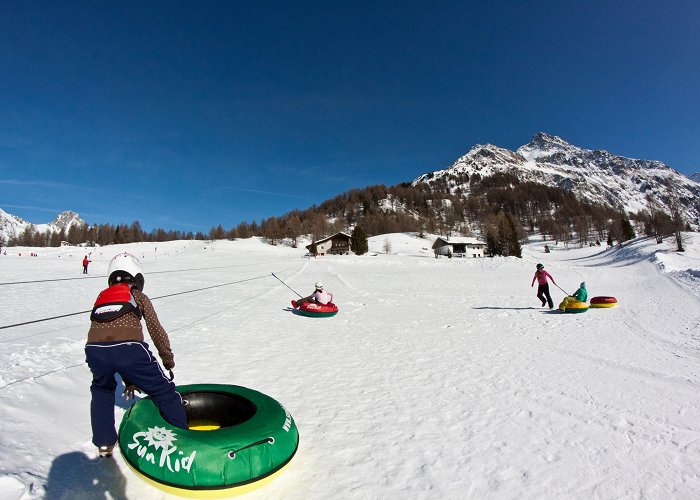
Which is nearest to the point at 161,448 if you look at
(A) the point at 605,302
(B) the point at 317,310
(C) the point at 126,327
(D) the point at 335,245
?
(C) the point at 126,327

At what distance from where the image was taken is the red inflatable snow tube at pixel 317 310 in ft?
43.4

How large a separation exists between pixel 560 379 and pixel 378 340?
178 inches

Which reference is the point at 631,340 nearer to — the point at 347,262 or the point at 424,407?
the point at 424,407

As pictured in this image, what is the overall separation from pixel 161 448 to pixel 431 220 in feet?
398

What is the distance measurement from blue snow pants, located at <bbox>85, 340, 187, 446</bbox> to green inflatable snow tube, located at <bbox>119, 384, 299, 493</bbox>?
16 centimetres

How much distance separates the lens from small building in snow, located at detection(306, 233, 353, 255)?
8862 cm

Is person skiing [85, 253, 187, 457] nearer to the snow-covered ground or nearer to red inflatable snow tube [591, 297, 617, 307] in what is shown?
the snow-covered ground

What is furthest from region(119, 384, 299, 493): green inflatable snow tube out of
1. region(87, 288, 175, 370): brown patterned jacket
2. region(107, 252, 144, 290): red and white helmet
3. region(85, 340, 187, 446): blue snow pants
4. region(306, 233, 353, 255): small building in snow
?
region(306, 233, 353, 255): small building in snow

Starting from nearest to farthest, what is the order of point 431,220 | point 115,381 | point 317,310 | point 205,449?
point 205,449
point 115,381
point 317,310
point 431,220

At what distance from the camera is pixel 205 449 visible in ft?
9.66

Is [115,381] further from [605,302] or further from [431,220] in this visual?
[431,220]

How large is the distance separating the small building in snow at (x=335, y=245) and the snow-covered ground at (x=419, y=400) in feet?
247

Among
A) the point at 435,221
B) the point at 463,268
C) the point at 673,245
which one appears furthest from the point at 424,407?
the point at 435,221

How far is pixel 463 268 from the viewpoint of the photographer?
4025 cm
